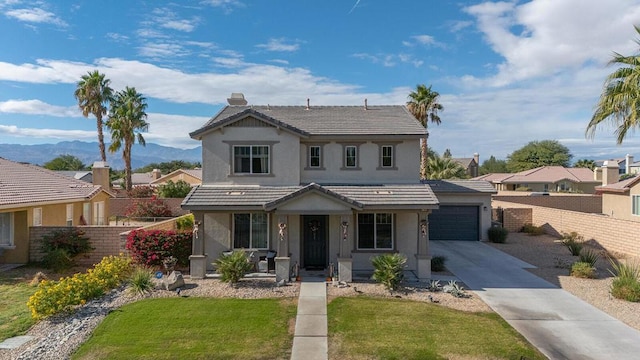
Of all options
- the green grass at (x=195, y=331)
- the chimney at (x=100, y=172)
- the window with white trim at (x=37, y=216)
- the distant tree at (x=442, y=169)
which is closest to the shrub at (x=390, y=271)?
the green grass at (x=195, y=331)

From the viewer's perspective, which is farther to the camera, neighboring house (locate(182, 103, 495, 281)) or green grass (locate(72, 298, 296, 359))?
neighboring house (locate(182, 103, 495, 281))

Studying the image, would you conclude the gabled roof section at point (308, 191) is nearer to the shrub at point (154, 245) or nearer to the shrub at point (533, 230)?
the shrub at point (154, 245)

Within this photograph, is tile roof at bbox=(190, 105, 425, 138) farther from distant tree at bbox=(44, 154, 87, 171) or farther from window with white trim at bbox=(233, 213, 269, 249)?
distant tree at bbox=(44, 154, 87, 171)

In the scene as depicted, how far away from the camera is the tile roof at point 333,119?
1758cm

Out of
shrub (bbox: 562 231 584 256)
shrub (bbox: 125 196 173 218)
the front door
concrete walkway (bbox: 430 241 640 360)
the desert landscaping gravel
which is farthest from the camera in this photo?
shrub (bbox: 125 196 173 218)

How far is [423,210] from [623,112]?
8.62 m

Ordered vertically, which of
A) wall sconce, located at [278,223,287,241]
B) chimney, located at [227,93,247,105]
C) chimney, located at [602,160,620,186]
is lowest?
wall sconce, located at [278,223,287,241]

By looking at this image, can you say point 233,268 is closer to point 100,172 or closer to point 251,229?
point 251,229

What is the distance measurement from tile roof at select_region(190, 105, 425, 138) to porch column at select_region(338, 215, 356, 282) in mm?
4546

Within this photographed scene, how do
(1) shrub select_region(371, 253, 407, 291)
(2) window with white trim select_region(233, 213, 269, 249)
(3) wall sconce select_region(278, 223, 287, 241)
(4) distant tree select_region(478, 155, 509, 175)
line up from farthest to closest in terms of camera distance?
(4) distant tree select_region(478, 155, 509, 175) → (2) window with white trim select_region(233, 213, 269, 249) → (3) wall sconce select_region(278, 223, 287, 241) → (1) shrub select_region(371, 253, 407, 291)

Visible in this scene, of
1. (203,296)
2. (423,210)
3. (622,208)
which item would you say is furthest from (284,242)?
(622,208)

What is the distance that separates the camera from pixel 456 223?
1021 inches

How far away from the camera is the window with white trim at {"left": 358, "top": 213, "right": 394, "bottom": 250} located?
17.2 metres

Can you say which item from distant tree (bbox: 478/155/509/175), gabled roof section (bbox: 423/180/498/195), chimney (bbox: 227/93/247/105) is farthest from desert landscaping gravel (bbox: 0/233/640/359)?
distant tree (bbox: 478/155/509/175)
